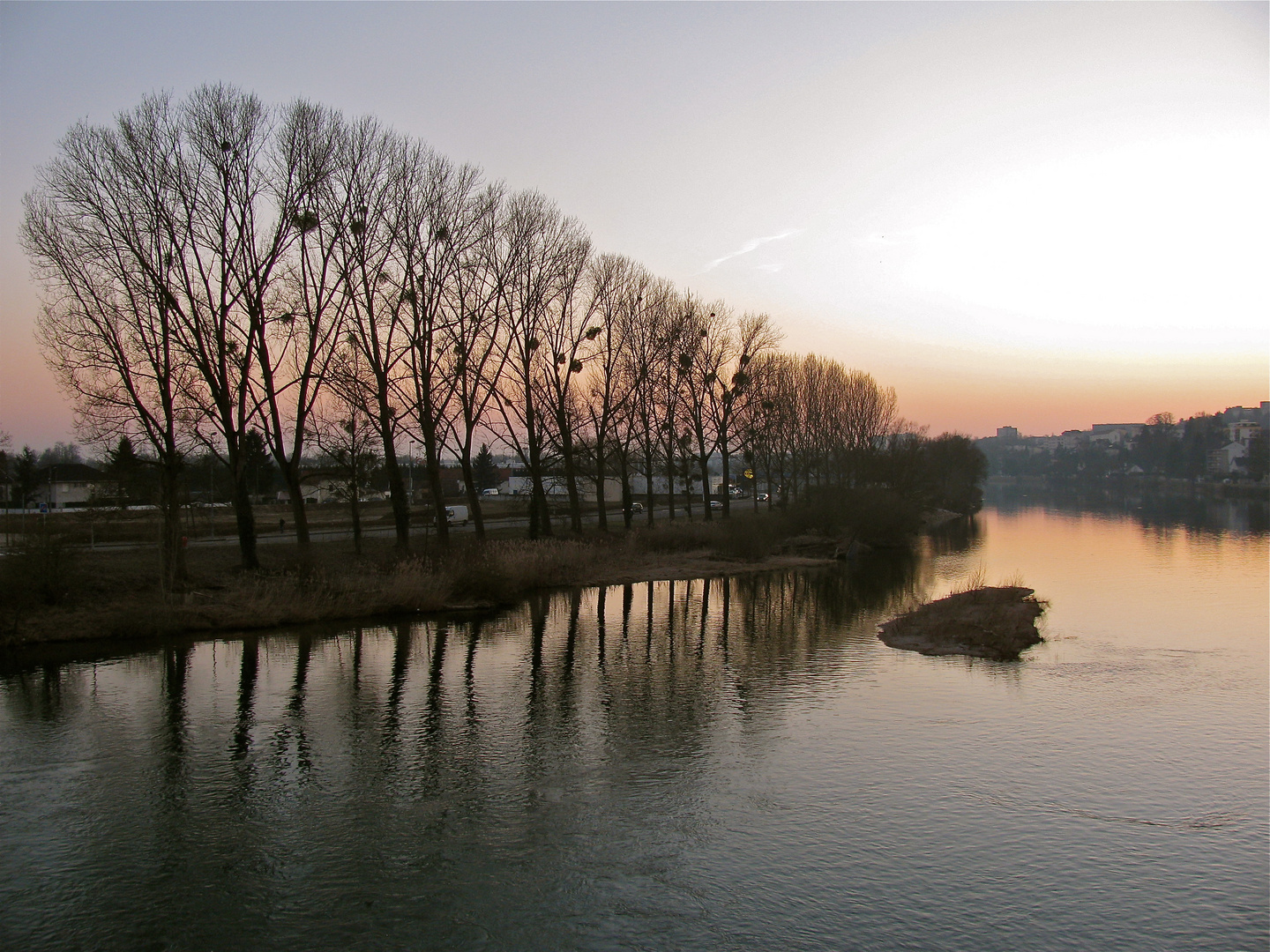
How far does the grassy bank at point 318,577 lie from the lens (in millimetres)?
21531

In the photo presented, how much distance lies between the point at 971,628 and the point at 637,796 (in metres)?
12.8

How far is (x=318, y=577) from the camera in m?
26.1

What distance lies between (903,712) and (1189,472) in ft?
467

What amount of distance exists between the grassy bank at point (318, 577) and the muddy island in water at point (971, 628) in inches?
487

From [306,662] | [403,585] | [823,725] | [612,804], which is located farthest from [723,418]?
[612,804]

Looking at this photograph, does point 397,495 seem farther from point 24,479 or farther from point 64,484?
point 64,484

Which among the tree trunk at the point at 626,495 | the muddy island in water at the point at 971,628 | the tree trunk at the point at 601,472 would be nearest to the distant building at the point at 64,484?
the tree trunk at the point at 626,495

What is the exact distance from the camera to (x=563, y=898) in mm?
8523

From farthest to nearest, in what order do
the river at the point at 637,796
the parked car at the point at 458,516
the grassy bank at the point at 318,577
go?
the parked car at the point at 458,516, the grassy bank at the point at 318,577, the river at the point at 637,796

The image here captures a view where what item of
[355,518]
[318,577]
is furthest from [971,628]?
[355,518]

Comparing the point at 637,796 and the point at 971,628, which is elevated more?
the point at 971,628

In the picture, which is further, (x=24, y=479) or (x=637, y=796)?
(x=24, y=479)

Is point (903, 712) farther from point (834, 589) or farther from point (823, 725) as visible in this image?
point (834, 589)

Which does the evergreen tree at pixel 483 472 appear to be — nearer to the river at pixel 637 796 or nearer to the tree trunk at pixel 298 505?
the tree trunk at pixel 298 505
